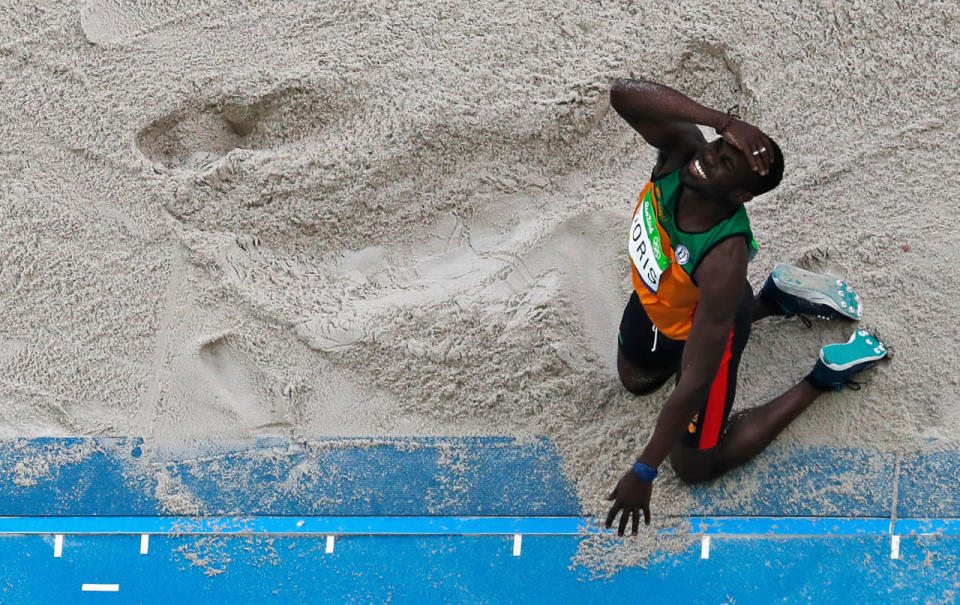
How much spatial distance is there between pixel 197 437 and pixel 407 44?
1.89 m

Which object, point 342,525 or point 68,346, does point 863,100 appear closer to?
point 342,525

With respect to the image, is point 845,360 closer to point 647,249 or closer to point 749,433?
point 749,433

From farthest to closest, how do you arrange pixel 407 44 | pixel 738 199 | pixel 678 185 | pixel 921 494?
pixel 407 44 < pixel 921 494 < pixel 678 185 < pixel 738 199

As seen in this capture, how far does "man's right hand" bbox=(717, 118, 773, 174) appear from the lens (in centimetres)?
229

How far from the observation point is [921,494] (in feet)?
11.0

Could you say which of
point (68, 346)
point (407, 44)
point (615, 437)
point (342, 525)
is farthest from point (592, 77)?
point (68, 346)

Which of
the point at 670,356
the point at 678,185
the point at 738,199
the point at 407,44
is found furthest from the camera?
the point at 407,44

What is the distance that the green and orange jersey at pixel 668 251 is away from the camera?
251cm

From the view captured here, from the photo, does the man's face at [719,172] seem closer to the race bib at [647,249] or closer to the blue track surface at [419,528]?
the race bib at [647,249]

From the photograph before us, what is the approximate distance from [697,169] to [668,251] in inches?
12.2

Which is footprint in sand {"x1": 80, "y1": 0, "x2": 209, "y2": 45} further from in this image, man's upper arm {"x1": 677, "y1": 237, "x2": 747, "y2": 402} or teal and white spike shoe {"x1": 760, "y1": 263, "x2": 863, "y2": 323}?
teal and white spike shoe {"x1": 760, "y1": 263, "x2": 863, "y2": 323}

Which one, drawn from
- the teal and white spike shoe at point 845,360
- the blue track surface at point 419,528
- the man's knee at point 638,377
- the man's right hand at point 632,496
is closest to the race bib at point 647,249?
the man's knee at point 638,377

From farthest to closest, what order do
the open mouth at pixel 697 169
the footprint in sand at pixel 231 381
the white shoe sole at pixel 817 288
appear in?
the footprint in sand at pixel 231 381
the white shoe sole at pixel 817 288
the open mouth at pixel 697 169

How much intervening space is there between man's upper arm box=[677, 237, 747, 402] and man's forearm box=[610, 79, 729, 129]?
0.41 meters
